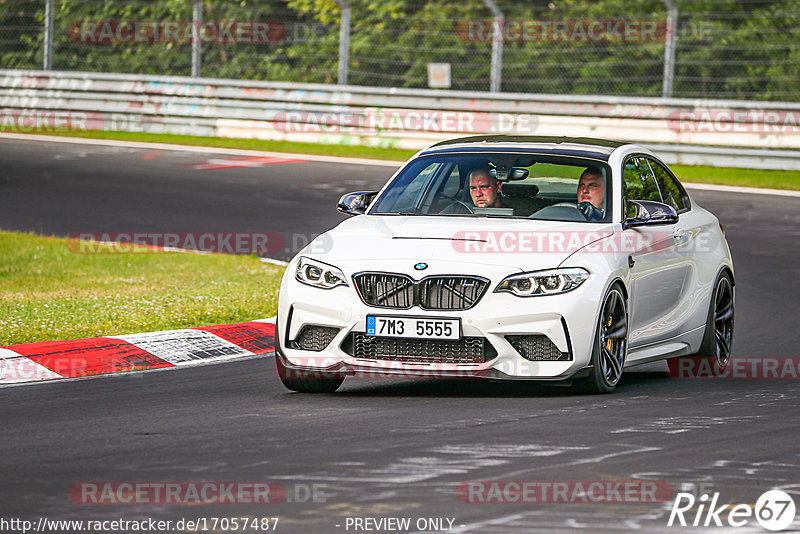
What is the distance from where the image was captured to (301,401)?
27.4 ft

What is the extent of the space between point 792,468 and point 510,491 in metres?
1.35

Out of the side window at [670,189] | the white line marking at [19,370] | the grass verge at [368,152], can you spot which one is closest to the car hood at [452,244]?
the side window at [670,189]

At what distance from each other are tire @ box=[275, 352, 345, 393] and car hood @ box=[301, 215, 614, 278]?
0.65 metres

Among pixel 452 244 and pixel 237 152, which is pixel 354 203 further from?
pixel 237 152

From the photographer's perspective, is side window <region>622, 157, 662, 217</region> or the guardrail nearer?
side window <region>622, 157, 662, 217</region>

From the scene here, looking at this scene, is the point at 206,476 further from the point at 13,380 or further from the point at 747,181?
the point at 747,181

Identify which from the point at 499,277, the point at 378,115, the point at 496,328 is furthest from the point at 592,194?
the point at 378,115

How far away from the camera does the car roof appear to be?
31.2ft

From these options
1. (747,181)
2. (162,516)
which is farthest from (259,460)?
(747,181)

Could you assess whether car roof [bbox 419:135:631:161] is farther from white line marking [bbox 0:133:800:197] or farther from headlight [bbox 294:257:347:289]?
white line marking [bbox 0:133:800:197]

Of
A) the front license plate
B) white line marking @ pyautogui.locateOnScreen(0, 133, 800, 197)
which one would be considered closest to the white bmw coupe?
the front license plate

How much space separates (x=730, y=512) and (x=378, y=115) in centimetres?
2099

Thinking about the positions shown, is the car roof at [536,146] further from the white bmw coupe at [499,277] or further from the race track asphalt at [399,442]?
the race track asphalt at [399,442]

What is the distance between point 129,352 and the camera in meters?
9.86
